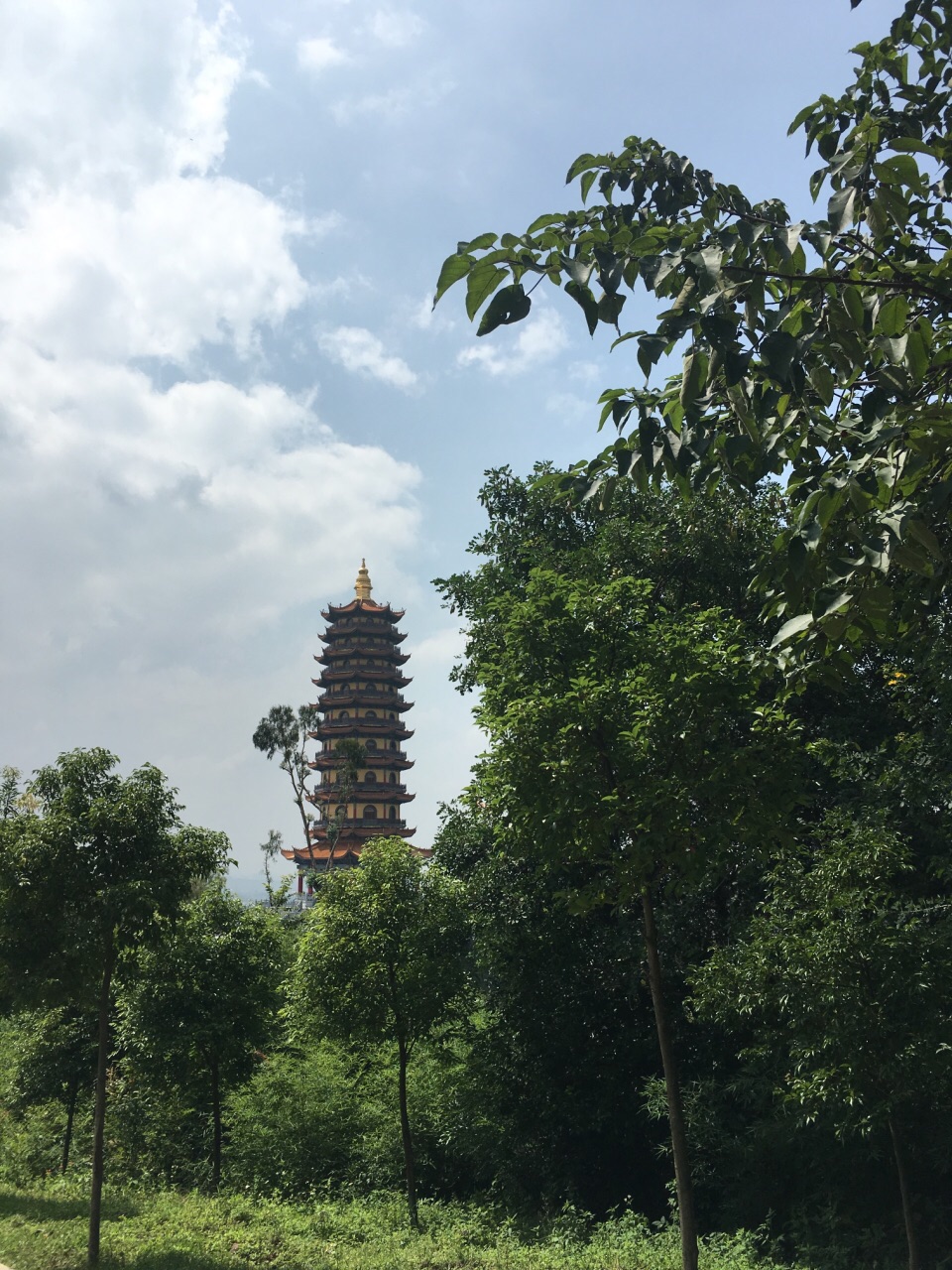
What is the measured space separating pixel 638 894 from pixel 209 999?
411 inches

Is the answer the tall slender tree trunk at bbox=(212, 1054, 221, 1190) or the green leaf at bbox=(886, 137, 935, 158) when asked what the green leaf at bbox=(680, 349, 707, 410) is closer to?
the green leaf at bbox=(886, 137, 935, 158)

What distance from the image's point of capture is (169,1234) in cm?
1269

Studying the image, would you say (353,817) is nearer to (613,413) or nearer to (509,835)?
(509,835)

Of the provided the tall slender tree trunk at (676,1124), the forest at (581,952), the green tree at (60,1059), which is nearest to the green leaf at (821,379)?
the forest at (581,952)

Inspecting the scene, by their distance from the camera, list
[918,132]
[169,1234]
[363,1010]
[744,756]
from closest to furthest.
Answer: [918,132]
[744,756]
[169,1234]
[363,1010]

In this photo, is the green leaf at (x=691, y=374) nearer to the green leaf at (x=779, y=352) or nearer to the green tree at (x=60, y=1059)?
the green leaf at (x=779, y=352)

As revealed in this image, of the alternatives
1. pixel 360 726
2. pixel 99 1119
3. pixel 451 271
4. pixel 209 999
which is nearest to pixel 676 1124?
pixel 99 1119

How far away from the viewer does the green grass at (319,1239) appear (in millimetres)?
11016

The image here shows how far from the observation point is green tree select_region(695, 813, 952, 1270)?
363 inches

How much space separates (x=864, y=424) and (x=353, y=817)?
63.8 metres

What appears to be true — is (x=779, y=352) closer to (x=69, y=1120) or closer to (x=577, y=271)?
(x=577, y=271)

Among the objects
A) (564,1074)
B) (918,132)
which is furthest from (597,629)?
(564,1074)

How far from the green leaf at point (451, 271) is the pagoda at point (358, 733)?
5858cm

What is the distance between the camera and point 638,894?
31.5ft
